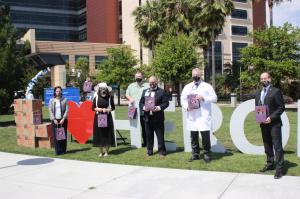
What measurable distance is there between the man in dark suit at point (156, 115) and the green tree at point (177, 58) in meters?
29.2

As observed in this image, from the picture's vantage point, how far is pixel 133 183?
7406 mm

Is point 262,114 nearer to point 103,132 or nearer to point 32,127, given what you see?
point 103,132

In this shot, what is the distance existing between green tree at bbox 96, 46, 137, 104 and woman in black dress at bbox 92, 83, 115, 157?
1325 inches

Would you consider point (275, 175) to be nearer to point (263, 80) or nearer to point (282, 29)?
point (263, 80)

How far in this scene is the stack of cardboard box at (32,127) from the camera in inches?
464

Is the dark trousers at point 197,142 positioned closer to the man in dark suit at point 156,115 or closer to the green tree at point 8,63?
the man in dark suit at point 156,115

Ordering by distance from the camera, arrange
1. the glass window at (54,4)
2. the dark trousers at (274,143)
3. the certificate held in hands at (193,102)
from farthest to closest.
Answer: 1. the glass window at (54,4)
2. the certificate held in hands at (193,102)
3. the dark trousers at (274,143)

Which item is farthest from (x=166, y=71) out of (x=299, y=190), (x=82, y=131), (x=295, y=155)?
(x=299, y=190)

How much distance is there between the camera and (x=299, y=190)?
6.49 meters

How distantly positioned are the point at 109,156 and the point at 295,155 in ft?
13.8

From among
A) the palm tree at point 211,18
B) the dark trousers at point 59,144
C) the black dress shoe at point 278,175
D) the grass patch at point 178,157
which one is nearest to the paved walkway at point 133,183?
the black dress shoe at point 278,175

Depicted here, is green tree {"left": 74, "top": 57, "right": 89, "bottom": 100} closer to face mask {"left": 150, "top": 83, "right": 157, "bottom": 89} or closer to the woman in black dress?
the woman in black dress

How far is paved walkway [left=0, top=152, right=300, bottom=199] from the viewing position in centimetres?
659

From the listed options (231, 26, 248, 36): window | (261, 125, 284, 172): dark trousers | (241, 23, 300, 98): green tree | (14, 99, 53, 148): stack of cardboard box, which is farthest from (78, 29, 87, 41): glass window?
(261, 125, 284, 172): dark trousers
